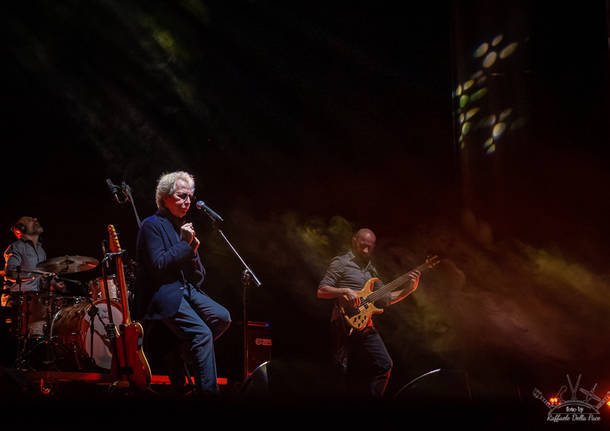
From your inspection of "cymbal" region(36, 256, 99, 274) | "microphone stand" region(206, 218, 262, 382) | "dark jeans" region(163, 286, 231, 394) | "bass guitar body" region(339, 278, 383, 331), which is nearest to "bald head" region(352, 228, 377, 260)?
"bass guitar body" region(339, 278, 383, 331)

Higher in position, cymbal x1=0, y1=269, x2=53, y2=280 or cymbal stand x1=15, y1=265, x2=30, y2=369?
cymbal x1=0, y1=269, x2=53, y2=280

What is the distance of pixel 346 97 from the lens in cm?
718

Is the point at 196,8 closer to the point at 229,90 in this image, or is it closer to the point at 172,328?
the point at 229,90

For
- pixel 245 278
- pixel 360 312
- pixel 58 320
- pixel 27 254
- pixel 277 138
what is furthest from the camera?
pixel 277 138

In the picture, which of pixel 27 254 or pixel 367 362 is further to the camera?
pixel 27 254

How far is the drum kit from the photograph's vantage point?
→ 5543mm

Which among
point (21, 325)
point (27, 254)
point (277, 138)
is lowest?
point (21, 325)

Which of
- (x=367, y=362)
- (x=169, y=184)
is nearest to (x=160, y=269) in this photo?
(x=169, y=184)

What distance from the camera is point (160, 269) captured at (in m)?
3.27

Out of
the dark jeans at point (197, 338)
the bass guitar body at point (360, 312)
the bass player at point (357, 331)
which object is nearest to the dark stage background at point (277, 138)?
the bass player at point (357, 331)

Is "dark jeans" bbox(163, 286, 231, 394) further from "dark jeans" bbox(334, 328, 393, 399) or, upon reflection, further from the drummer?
the drummer

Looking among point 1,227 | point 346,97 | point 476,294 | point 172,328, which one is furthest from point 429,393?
point 1,227

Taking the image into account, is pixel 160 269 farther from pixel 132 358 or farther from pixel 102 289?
pixel 102 289

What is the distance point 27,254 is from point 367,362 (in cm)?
400
